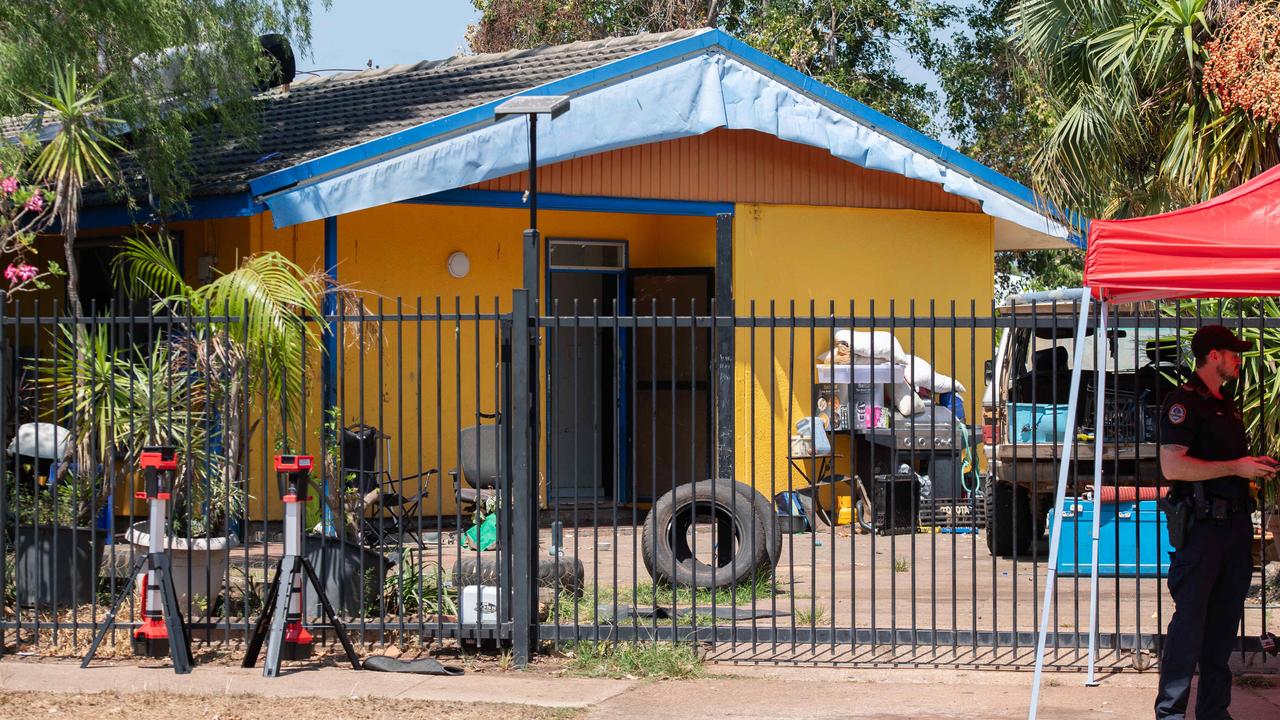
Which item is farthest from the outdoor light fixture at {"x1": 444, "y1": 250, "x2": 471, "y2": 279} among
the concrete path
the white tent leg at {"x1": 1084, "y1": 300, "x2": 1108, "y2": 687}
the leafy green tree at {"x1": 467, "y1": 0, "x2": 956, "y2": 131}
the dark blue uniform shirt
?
the leafy green tree at {"x1": 467, "y1": 0, "x2": 956, "y2": 131}

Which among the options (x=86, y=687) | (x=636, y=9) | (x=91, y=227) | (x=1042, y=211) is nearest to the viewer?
(x=86, y=687)

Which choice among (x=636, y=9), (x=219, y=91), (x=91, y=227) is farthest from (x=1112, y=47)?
(x=636, y=9)

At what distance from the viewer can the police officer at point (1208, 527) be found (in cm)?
633

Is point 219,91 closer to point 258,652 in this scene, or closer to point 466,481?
point 466,481

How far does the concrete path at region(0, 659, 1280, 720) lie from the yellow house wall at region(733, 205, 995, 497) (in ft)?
20.1

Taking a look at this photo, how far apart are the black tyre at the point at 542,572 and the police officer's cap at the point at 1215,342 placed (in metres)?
3.43

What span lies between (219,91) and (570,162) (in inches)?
116

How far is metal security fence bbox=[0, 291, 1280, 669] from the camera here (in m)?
7.69

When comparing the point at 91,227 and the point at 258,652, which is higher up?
the point at 91,227

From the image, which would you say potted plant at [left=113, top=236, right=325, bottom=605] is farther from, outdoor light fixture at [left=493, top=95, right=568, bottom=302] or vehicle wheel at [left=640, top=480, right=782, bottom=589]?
vehicle wheel at [left=640, top=480, right=782, bottom=589]

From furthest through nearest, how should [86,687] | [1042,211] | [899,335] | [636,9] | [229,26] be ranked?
[636,9], [899,335], [1042,211], [229,26], [86,687]

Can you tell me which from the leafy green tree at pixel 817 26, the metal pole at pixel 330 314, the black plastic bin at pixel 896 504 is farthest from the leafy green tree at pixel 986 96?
the metal pole at pixel 330 314

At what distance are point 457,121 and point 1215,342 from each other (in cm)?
679

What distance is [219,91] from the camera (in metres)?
11.6
